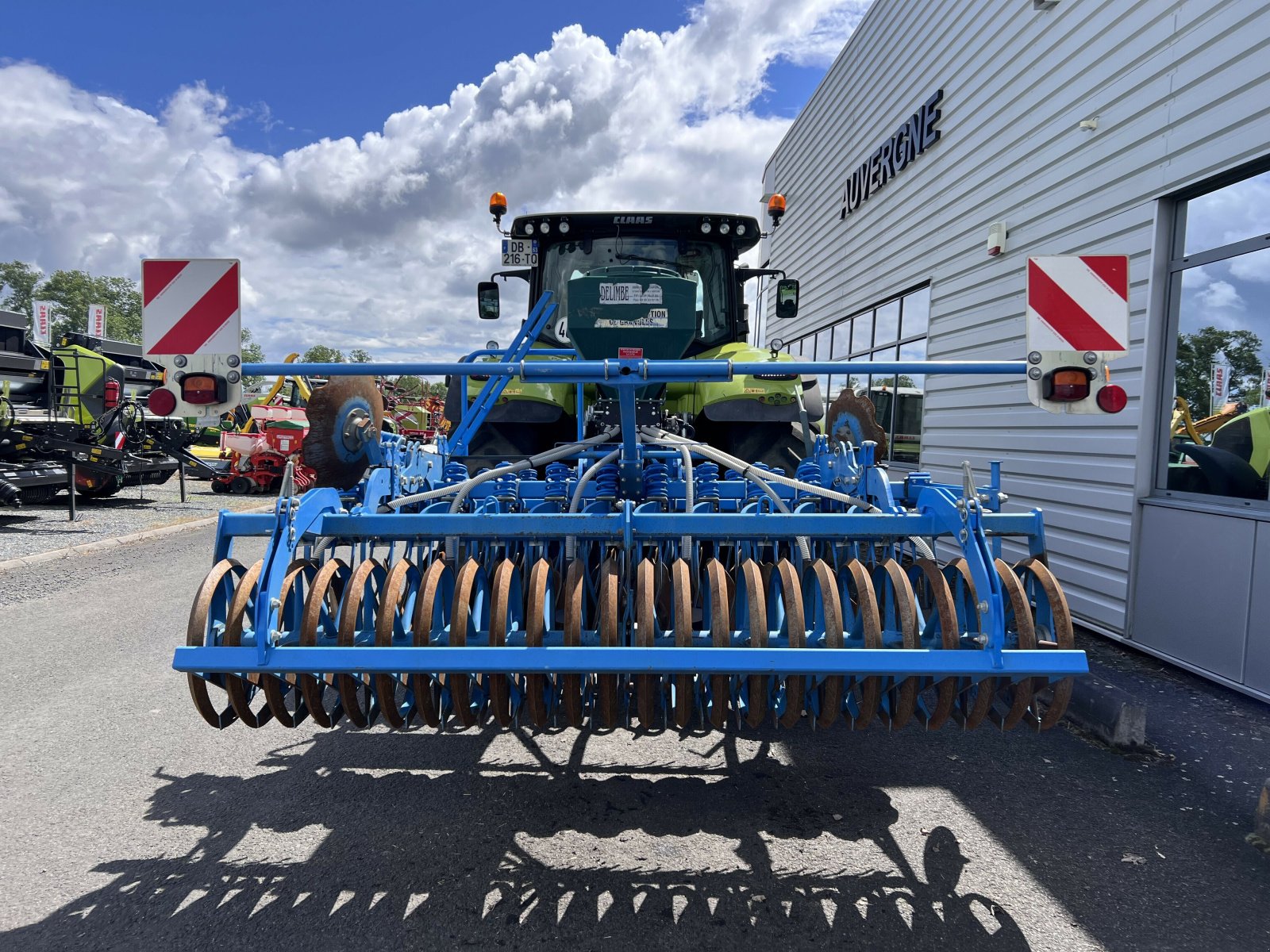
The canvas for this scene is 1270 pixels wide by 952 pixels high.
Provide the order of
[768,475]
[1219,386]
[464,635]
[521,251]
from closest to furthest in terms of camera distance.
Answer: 1. [464,635]
2. [768,475]
3. [1219,386]
4. [521,251]

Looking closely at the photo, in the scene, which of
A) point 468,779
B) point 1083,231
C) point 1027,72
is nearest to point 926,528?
point 468,779

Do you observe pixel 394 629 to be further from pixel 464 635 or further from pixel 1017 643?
pixel 1017 643

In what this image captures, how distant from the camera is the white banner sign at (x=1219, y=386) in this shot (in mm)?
4371

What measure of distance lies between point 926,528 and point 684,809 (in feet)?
4.54

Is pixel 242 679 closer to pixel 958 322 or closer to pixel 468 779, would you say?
pixel 468 779

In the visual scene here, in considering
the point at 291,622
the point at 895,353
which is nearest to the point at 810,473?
the point at 291,622

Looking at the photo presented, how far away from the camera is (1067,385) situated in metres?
2.68

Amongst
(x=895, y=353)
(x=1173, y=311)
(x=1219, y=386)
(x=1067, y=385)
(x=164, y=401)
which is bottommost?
(x=164, y=401)

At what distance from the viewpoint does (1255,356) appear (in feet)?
13.9

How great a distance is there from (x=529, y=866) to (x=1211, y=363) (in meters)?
4.56

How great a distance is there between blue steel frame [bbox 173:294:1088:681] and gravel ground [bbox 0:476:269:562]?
21.4ft

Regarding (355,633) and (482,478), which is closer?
(355,633)

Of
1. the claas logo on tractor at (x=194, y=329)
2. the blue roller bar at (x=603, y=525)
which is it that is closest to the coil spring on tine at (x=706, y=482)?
the blue roller bar at (x=603, y=525)

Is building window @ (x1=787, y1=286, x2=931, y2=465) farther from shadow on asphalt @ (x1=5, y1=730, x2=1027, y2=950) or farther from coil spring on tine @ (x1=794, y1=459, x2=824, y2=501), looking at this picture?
shadow on asphalt @ (x1=5, y1=730, x2=1027, y2=950)
